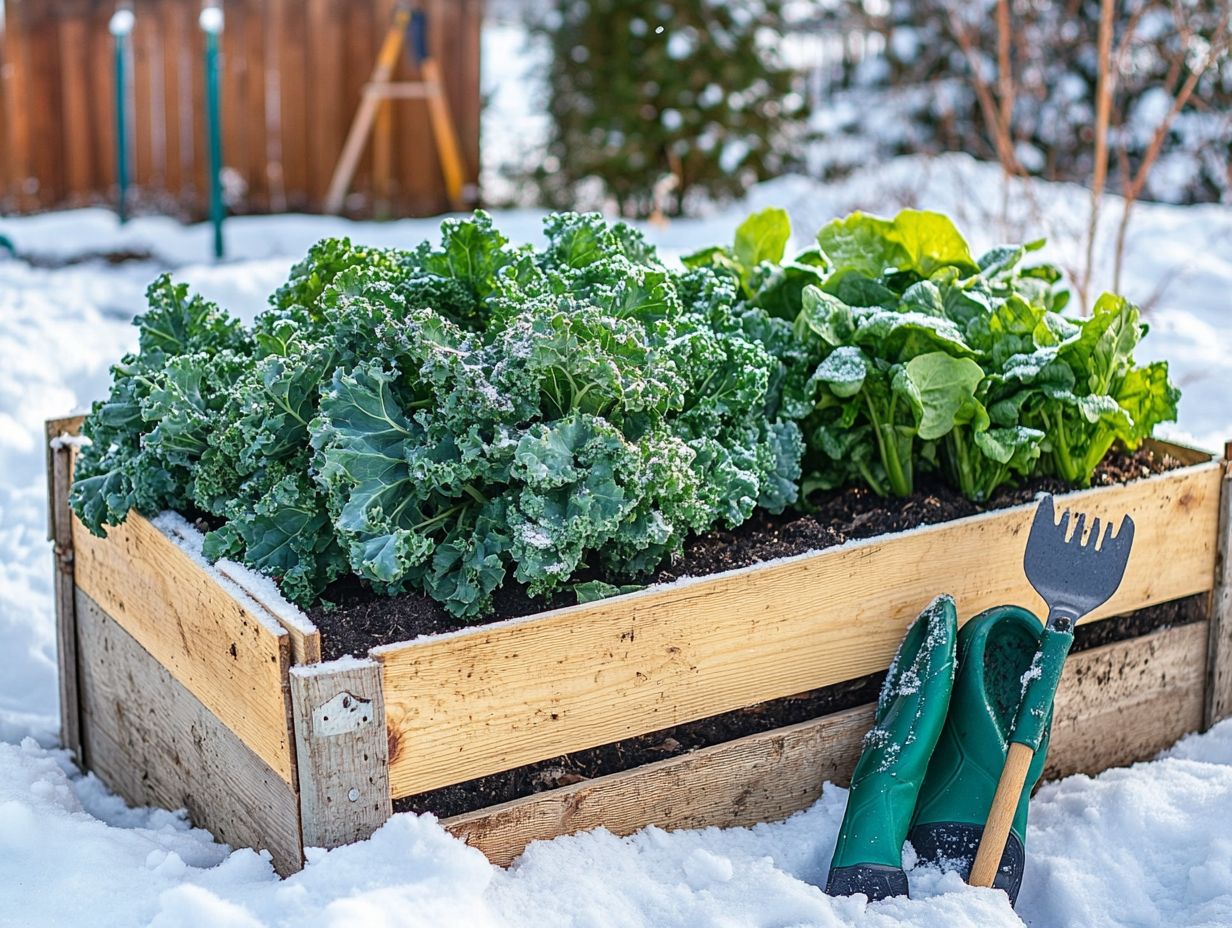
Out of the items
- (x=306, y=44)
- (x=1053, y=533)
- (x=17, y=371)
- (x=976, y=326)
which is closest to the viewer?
(x=1053, y=533)

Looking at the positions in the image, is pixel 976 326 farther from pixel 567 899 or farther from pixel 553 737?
pixel 567 899

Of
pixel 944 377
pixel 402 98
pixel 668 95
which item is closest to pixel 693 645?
pixel 944 377

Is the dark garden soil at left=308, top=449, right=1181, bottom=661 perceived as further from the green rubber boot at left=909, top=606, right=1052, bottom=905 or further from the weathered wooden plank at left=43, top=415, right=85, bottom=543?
the weathered wooden plank at left=43, top=415, right=85, bottom=543

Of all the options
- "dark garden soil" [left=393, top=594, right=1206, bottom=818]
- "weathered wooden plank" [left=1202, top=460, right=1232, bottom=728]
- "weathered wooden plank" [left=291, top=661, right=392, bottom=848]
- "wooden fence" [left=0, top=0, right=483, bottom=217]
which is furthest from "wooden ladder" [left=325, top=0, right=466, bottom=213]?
"weathered wooden plank" [left=291, top=661, right=392, bottom=848]

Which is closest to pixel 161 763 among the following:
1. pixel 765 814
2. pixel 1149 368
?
pixel 765 814

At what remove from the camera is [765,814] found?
2.37 m

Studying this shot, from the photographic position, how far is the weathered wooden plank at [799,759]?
84.1 inches

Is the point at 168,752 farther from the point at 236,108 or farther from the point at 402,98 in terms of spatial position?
the point at 402,98

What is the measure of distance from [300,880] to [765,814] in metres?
0.86

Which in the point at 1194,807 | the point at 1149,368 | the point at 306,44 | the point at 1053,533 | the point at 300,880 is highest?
the point at 306,44

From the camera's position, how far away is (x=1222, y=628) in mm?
2850

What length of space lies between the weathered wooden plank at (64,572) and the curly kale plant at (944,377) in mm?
1398

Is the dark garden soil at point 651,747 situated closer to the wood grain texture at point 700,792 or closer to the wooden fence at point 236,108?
the wood grain texture at point 700,792

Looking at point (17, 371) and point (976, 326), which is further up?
point (976, 326)
